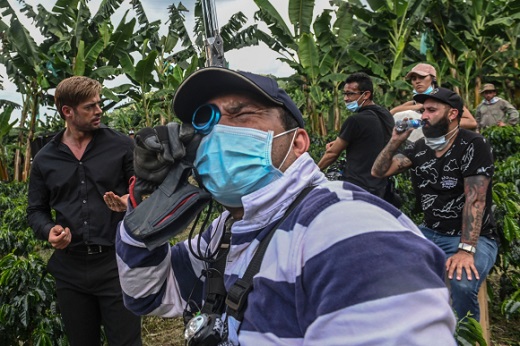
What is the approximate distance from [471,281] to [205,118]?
2159mm

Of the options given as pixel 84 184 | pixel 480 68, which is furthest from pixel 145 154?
pixel 480 68

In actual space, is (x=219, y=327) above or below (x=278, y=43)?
above

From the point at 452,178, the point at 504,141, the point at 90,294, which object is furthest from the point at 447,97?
the point at 504,141

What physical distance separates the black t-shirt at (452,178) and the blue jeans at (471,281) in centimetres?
7

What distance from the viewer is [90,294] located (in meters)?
2.87

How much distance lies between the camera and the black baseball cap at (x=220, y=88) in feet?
4.34

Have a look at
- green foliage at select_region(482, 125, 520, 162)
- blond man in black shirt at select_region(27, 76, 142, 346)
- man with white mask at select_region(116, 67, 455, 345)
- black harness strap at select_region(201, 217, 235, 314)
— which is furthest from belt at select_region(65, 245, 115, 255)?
green foliage at select_region(482, 125, 520, 162)

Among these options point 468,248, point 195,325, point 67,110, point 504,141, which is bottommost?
point 504,141

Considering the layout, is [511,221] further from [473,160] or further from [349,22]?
[349,22]

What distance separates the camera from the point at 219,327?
4.17ft

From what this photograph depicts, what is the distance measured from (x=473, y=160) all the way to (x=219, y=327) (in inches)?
88.8

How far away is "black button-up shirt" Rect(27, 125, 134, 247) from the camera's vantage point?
288 centimetres

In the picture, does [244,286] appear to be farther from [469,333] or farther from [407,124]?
[407,124]

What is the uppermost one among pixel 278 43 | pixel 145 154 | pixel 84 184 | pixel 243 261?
pixel 145 154
